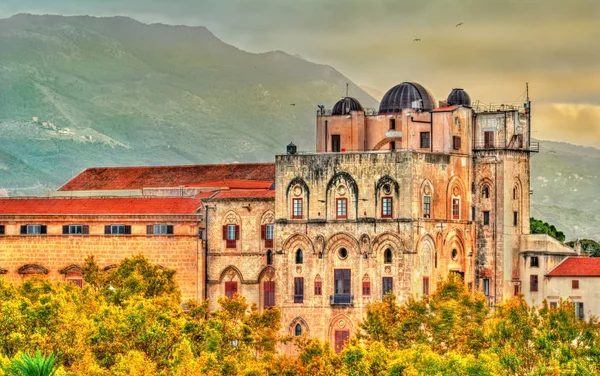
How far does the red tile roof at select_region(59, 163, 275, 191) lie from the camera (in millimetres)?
108688

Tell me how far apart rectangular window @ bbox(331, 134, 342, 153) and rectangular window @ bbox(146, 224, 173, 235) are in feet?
39.6

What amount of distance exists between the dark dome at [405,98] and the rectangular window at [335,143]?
342cm

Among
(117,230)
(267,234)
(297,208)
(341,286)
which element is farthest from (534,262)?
(117,230)

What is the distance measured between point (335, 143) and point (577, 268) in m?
Result: 18.0

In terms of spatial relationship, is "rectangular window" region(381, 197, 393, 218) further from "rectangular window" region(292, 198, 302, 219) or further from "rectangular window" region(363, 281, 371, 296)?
"rectangular window" region(292, 198, 302, 219)

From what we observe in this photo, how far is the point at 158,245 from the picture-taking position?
10175cm

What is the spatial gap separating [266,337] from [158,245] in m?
19.1

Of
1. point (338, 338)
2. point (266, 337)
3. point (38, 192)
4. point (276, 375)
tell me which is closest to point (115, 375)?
point (276, 375)

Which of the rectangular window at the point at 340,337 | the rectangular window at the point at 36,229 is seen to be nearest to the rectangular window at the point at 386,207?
the rectangular window at the point at 340,337

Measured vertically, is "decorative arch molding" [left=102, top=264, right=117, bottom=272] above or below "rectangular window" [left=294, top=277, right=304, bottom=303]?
above

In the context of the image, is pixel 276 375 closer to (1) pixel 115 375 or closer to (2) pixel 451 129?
(1) pixel 115 375

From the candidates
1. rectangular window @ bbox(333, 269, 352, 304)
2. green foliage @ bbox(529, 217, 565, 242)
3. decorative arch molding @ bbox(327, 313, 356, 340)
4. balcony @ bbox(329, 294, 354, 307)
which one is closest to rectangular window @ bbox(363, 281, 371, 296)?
balcony @ bbox(329, 294, 354, 307)

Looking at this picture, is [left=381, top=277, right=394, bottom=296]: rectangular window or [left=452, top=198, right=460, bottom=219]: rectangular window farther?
[left=452, top=198, right=460, bottom=219]: rectangular window

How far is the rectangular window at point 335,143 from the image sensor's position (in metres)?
104
